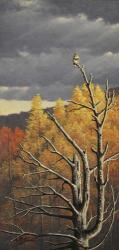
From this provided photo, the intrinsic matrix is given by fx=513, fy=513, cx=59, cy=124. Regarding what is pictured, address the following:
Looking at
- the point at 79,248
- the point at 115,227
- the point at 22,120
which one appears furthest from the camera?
the point at 22,120

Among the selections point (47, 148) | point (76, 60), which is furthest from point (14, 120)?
point (76, 60)

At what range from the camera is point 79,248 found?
18.2 ft

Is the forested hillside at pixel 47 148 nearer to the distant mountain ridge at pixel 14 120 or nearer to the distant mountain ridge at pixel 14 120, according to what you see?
the distant mountain ridge at pixel 14 120

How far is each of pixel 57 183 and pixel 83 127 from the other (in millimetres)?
4750

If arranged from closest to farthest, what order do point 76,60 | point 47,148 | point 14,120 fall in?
point 76,60, point 47,148, point 14,120

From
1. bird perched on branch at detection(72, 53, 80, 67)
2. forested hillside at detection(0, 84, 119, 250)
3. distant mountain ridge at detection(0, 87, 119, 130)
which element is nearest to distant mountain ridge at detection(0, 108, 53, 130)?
distant mountain ridge at detection(0, 87, 119, 130)

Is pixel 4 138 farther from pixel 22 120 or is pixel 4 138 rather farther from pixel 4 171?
pixel 22 120

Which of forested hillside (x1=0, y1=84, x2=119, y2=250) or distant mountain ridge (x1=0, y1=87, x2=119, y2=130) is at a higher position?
distant mountain ridge (x1=0, y1=87, x2=119, y2=130)

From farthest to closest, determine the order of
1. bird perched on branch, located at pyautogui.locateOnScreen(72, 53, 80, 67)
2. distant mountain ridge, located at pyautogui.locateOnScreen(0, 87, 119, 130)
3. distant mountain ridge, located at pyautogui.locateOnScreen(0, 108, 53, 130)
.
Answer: distant mountain ridge, located at pyautogui.locateOnScreen(0, 87, 119, 130)
distant mountain ridge, located at pyautogui.locateOnScreen(0, 108, 53, 130)
bird perched on branch, located at pyautogui.locateOnScreen(72, 53, 80, 67)

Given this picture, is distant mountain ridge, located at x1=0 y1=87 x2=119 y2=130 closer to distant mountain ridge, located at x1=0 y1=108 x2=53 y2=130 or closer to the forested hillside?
distant mountain ridge, located at x1=0 y1=108 x2=53 y2=130

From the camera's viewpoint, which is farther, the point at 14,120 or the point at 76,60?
the point at 14,120

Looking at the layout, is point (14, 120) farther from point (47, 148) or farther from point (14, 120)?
point (47, 148)

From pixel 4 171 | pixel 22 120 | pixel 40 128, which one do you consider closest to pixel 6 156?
pixel 4 171

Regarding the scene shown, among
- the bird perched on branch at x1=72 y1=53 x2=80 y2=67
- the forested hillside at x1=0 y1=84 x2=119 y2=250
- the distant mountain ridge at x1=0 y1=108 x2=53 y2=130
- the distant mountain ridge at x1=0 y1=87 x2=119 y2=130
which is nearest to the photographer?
the bird perched on branch at x1=72 y1=53 x2=80 y2=67
